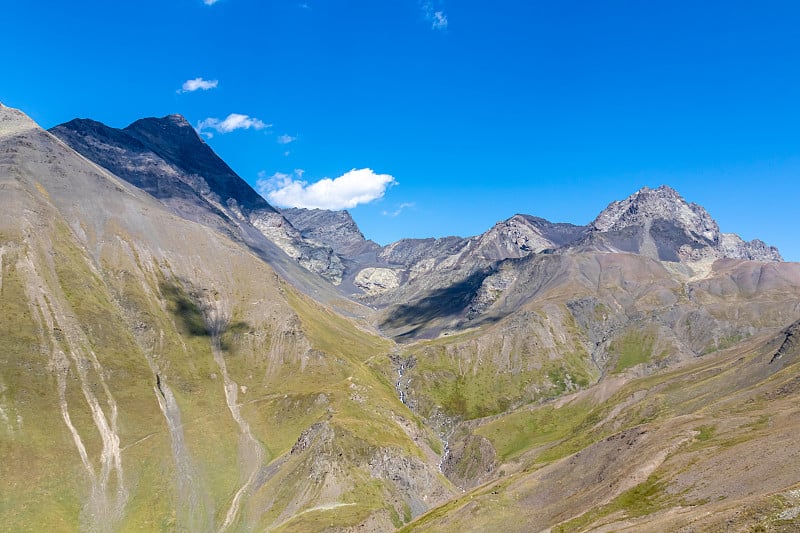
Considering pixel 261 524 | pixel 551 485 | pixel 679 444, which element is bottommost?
pixel 261 524

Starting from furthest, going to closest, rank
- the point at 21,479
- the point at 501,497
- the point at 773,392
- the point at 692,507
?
the point at 21,479, the point at 773,392, the point at 501,497, the point at 692,507

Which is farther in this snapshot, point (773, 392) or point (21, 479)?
point (21, 479)

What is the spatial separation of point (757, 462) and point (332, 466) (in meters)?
138

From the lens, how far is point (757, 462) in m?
105

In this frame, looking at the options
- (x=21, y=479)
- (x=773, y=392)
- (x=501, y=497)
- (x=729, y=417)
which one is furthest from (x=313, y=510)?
(x=773, y=392)

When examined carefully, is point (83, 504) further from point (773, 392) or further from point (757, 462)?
point (773, 392)

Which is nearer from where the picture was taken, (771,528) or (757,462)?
(771,528)

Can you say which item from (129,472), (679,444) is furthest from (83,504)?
(679,444)

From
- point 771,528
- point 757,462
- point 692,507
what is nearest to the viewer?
point 771,528

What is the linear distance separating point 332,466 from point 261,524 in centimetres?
3091

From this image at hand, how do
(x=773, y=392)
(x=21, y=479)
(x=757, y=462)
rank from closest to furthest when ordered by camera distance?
(x=757, y=462), (x=773, y=392), (x=21, y=479)

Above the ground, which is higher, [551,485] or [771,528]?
[771,528]

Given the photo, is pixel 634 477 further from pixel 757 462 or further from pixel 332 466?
pixel 332 466

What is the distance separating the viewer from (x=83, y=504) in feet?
587
